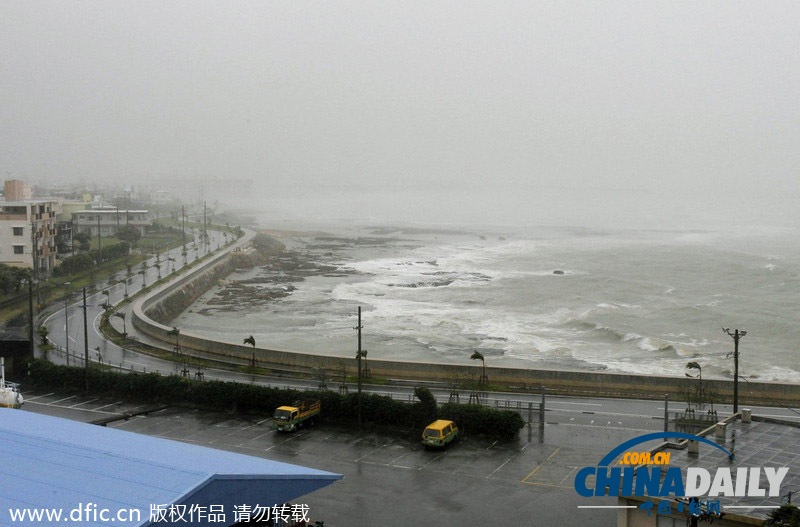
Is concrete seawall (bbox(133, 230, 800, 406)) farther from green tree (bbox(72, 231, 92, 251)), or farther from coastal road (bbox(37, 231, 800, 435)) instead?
green tree (bbox(72, 231, 92, 251))

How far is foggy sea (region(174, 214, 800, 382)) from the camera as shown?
34.8m

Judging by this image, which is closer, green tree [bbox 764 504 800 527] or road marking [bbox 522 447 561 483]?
green tree [bbox 764 504 800 527]

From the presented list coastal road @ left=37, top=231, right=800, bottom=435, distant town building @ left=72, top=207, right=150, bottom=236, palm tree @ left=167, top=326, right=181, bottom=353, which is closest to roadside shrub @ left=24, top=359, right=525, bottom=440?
coastal road @ left=37, top=231, right=800, bottom=435

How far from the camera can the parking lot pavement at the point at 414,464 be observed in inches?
573

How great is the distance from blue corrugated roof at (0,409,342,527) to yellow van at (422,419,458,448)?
724 centimetres

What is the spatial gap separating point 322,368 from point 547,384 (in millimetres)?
7699

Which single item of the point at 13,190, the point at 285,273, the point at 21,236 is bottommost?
the point at 285,273

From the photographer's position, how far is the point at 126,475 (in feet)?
32.8

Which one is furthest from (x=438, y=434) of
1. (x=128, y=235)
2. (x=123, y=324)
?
(x=128, y=235)

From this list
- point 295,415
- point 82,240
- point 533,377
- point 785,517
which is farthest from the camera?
point 82,240

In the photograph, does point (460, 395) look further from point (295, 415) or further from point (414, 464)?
point (414, 464)

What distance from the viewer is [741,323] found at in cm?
4347

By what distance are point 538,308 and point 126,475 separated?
39488mm

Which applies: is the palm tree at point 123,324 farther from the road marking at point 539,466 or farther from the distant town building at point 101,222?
the distant town building at point 101,222
